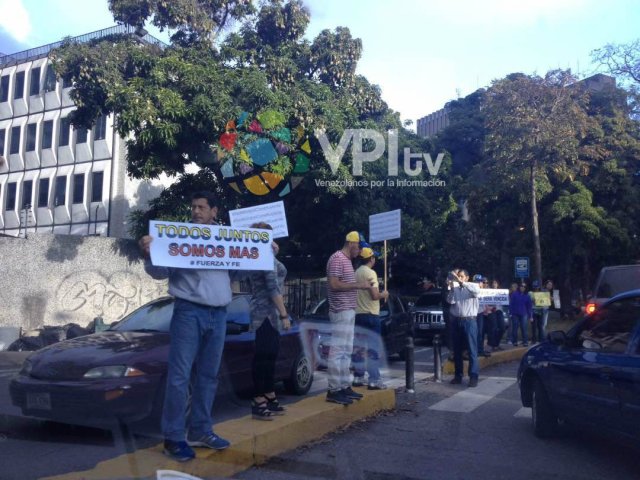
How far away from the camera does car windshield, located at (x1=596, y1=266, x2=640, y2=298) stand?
13375mm

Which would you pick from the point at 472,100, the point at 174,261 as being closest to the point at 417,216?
the point at 472,100

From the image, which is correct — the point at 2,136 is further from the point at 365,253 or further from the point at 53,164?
the point at 365,253

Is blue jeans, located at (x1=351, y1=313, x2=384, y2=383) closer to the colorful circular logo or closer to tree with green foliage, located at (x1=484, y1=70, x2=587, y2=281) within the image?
the colorful circular logo

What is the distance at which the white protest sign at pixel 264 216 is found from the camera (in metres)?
7.83

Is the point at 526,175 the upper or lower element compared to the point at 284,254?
upper

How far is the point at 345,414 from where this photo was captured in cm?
683

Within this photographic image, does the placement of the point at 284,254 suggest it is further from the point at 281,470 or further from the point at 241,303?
the point at 281,470

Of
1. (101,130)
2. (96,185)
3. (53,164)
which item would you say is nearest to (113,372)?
(96,185)

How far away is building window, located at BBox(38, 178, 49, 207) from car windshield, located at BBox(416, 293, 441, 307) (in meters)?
21.0

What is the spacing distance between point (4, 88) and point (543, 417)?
3418cm

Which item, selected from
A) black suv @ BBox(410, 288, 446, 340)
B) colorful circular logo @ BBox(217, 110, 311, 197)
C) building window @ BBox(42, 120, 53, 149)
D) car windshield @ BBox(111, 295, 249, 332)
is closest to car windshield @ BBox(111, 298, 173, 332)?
car windshield @ BBox(111, 295, 249, 332)

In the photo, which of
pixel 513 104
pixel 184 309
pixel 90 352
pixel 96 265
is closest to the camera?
pixel 184 309

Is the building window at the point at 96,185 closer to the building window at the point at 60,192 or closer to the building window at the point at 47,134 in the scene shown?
the building window at the point at 60,192

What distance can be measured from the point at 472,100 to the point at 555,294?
16.6 m
